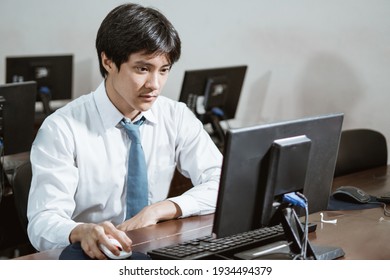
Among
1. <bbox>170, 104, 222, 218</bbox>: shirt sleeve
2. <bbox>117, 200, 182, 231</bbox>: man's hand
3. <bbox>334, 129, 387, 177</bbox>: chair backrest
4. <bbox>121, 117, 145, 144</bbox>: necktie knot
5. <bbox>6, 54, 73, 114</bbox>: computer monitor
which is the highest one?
<bbox>121, 117, 145, 144</bbox>: necktie knot

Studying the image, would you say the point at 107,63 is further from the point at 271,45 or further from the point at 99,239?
the point at 271,45

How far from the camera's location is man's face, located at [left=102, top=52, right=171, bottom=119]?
1976 millimetres

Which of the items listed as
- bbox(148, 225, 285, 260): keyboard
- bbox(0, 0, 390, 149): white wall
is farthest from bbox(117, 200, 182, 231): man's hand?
bbox(0, 0, 390, 149): white wall

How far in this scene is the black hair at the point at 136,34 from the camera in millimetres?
1960

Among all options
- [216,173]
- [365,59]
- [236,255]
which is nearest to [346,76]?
[365,59]

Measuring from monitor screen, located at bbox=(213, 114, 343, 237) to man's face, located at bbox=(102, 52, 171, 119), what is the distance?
23.2 inches

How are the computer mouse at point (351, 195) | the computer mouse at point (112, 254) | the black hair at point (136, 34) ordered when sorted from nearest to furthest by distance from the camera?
1. the computer mouse at point (112, 254)
2. the black hair at point (136, 34)
3. the computer mouse at point (351, 195)

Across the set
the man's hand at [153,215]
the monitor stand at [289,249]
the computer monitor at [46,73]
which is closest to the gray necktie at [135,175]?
the man's hand at [153,215]

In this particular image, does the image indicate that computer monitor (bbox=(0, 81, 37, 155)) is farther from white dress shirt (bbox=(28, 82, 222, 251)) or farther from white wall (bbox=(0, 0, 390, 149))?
white wall (bbox=(0, 0, 390, 149))

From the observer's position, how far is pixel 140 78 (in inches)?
78.0

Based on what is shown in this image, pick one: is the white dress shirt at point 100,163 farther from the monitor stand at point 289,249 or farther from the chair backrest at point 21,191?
the monitor stand at point 289,249

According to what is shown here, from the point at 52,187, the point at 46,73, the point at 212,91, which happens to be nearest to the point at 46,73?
the point at 46,73

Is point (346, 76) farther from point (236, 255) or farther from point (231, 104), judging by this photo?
point (236, 255)

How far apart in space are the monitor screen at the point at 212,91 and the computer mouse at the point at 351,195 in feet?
4.97
